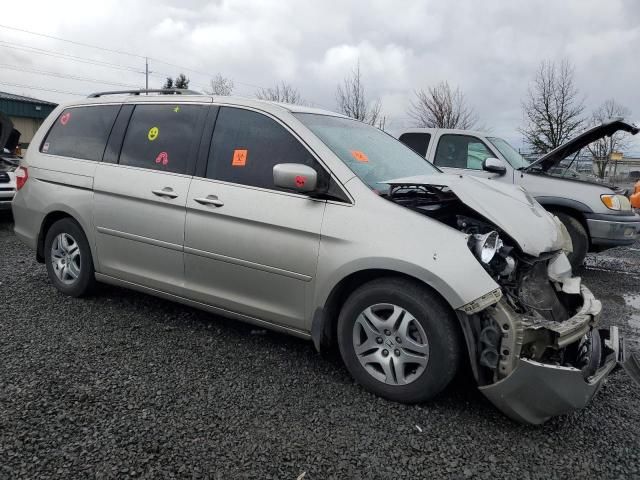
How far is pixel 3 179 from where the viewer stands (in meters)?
7.95

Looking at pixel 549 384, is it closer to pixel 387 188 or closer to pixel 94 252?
pixel 387 188

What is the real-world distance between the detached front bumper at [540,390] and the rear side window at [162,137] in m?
2.51

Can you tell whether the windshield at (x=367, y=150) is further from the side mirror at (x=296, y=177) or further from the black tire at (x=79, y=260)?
the black tire at (x=79, y=260)

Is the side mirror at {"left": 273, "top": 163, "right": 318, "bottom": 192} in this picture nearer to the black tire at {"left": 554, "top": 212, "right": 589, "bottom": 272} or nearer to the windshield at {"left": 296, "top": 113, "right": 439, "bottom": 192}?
the windshield at {"left": 296, "top": 113, "right": 439, "bottom": 192}

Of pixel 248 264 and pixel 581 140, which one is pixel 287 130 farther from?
pixel 581 140

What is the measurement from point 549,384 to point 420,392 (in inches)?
25.9

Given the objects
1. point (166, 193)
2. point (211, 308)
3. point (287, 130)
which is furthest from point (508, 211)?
point (166, 193)

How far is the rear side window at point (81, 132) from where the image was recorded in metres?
4.12

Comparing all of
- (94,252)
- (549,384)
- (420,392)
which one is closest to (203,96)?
(94,252)

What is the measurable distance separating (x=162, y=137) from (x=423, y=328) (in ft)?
7.94

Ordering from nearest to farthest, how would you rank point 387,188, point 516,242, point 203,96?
point 516,242 < point 387,188 < point 203,96

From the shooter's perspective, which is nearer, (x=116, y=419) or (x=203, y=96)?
(x=116, y=419)

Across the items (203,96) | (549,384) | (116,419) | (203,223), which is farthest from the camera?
(203,96)

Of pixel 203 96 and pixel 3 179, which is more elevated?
pixel 203 96
